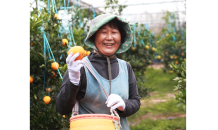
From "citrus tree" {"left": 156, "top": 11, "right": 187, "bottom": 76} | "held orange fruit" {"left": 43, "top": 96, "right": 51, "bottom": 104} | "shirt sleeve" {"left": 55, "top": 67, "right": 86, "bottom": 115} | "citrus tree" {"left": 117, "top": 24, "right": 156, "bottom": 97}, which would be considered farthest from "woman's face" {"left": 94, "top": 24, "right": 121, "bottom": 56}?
"citrus tree" {"left": 156, "top": 11, "right": 187, "bottom": 76}

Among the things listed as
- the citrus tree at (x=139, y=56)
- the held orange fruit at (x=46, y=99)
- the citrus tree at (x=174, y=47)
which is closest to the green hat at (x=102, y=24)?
the held orange fruit at (x=46, y=99)

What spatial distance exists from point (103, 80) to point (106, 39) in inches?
9.8

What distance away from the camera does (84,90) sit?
1205 millimetres

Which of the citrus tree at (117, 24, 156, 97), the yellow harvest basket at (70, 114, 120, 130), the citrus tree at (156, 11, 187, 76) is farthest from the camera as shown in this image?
the citrus tree at (156, 11, 187, 76)

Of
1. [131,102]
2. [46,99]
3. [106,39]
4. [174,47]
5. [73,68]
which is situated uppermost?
[174,47]

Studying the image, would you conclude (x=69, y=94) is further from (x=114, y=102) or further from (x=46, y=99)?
(x=46, y=99)

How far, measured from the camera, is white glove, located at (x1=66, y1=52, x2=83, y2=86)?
3.49 feet

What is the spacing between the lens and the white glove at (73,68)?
106 centimetres

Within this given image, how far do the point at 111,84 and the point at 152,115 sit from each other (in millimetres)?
3396

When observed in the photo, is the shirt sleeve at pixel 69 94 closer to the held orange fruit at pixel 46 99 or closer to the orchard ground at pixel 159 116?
the held orange fruit at pixel 46 99

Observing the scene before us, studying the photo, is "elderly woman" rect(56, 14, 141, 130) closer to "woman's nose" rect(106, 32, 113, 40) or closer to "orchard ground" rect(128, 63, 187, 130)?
"woman's nose" rect(106, 32, 113, 40)

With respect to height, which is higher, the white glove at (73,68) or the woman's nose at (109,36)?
the woman's nose at (109,36)

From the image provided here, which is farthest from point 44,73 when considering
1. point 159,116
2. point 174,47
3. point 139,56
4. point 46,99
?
point 174,47

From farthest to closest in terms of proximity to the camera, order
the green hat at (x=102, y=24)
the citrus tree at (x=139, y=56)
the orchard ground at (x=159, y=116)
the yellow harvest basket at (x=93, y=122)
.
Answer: the citrus tree at (x=139, y=56), the orchard ground at (x=159, y=116), the green hat at (x=102, y=24), the yellow harvest basket at (x=93, y=122)
